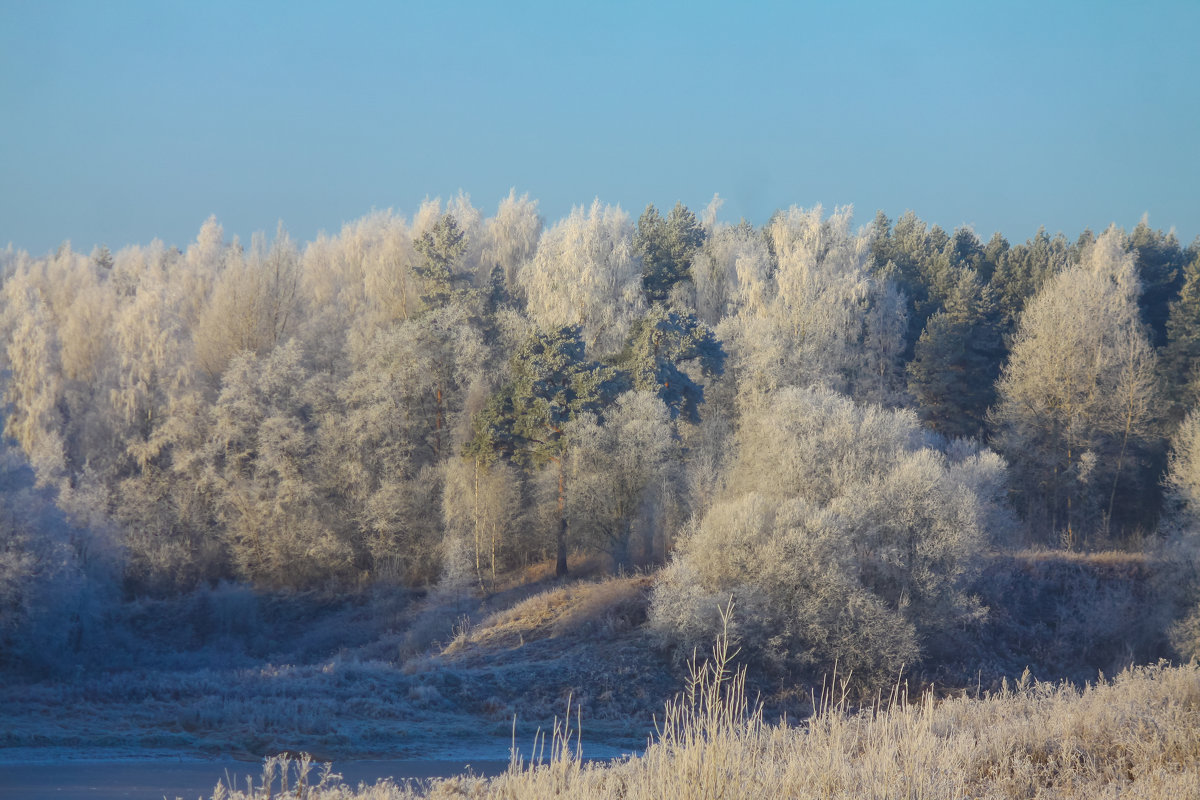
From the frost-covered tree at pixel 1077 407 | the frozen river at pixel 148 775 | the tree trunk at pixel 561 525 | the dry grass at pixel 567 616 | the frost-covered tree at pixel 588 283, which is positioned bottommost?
the frozen river at pixel 148 775

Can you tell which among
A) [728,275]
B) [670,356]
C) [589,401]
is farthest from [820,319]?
[589,401]

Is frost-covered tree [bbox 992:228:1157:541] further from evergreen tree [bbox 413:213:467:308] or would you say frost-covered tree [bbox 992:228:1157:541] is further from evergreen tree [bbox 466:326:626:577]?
evergreen tree [bbox 413:213:467:308]

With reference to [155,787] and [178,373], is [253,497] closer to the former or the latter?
[178,373]

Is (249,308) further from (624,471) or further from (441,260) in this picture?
(624,471)

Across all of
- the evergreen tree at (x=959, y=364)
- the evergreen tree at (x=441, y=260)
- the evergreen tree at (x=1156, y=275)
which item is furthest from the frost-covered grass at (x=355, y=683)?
the evergreen tree at (x=1156, y=275)

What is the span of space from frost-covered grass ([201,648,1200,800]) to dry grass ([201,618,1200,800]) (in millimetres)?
16

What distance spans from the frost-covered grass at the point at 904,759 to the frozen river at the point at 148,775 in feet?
16.0

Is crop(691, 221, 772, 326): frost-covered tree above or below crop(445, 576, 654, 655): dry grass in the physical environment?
above

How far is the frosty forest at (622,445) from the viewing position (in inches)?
1076

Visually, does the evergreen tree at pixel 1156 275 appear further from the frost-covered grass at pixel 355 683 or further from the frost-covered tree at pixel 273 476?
the frost-covered tree at pixel 273 476

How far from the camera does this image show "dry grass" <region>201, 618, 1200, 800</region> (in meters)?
5.57

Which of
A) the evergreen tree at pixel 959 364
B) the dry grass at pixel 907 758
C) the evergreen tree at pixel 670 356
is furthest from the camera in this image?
the evergreen tree at pixel 959 364

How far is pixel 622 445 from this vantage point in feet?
120

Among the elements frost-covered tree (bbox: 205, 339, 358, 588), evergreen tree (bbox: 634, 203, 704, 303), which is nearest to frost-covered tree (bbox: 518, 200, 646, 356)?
evergreen tree (bbox: 634, 203, 704, 303)
